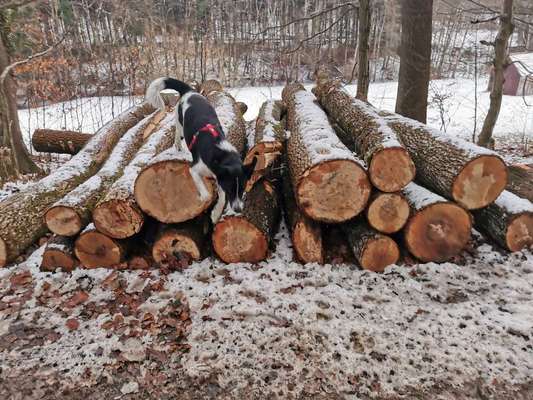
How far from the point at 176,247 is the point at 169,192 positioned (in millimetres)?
574

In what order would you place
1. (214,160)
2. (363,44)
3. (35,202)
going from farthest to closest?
1. (363,44)
2. (35,202)
3. (214,160)

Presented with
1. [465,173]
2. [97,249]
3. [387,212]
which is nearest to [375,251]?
[387,212]

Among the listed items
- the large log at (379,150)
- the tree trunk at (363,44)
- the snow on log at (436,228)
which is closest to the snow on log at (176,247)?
the large log at (379,150)

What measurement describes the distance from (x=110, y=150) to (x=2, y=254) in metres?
2.42

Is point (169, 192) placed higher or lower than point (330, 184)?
lower

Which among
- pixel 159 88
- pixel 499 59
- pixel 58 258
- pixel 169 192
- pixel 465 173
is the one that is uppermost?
pixel 499 59

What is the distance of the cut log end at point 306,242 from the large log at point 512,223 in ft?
6.09

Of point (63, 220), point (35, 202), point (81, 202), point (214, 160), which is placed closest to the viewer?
point (214, 160)

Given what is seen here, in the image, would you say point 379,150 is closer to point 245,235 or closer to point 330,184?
point 330,184

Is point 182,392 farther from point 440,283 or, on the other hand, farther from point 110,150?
point 110,150

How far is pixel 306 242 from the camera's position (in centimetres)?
347

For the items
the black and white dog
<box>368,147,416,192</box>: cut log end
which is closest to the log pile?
<box>368,147,416,192</box>: cut log end

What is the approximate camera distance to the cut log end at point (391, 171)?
10.8 feet

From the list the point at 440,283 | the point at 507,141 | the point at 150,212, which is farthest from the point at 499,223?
the point at 507,141
